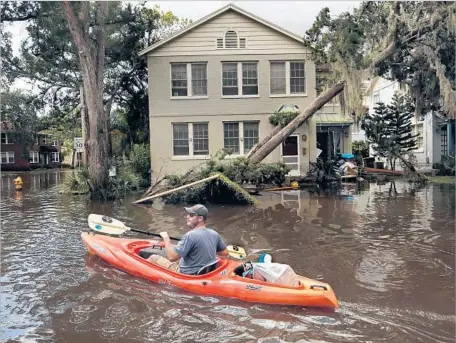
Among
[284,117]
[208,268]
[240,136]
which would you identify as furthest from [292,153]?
[208,268]

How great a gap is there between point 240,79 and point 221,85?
3.30 feet

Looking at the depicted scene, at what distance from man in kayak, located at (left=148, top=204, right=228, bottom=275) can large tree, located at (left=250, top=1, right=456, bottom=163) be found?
12838 mm

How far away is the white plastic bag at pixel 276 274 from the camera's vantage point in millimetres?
6184

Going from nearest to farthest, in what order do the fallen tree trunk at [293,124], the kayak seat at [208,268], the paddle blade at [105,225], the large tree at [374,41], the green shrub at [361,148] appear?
the kayak seat at [208,268] → the paddle blade at [105,225] → the large tree at [374,41] → the fallen tree trunk at [293,124] → the green shrub at [361,148]

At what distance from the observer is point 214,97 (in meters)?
23.1

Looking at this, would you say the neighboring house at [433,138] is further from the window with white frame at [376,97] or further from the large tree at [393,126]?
the window with white frame at [376,97]

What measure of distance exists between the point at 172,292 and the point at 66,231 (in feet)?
19.6

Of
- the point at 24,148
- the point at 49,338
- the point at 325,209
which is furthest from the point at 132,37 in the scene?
the point at 24,148

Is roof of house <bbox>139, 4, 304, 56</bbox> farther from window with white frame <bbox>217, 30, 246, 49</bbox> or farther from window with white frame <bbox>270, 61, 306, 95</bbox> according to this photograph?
window with white frame <bbox>270, 61, 306, 95</bbox>

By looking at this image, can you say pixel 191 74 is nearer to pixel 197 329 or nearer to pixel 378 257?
pixel 378 257

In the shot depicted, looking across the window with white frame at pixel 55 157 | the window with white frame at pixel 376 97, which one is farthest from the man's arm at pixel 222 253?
the window with white frame at pixel 55 157

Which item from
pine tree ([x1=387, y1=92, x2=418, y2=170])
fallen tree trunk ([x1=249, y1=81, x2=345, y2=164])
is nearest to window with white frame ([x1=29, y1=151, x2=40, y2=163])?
pine tree ([x1=387, y1=92, x2=418, y2=170])

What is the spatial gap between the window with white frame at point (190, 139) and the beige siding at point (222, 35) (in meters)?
3.59

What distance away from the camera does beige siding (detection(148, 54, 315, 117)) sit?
75.3 ft
